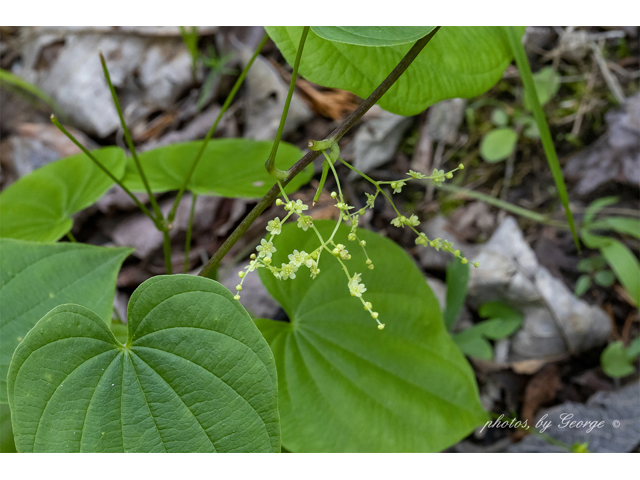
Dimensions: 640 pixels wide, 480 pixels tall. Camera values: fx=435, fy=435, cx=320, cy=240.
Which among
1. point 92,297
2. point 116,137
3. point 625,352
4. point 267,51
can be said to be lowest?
point 625,352

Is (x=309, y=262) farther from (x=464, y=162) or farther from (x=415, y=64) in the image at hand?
(x=464, y=162)

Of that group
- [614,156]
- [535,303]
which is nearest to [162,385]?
[535,303]

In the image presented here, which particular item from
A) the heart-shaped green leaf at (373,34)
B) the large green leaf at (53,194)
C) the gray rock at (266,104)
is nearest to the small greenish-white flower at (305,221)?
the heart-shaped green leaf at (373,34)

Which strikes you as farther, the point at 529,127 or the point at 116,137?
the point at 116,137

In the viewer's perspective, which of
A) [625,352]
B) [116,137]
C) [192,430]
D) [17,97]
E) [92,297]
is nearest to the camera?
[192,430]

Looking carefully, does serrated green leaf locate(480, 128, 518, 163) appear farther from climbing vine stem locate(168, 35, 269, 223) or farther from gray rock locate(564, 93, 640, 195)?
climbing vine stem locate(168, 35, 269, 223)

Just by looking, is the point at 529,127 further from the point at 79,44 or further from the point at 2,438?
the point at 79,44
